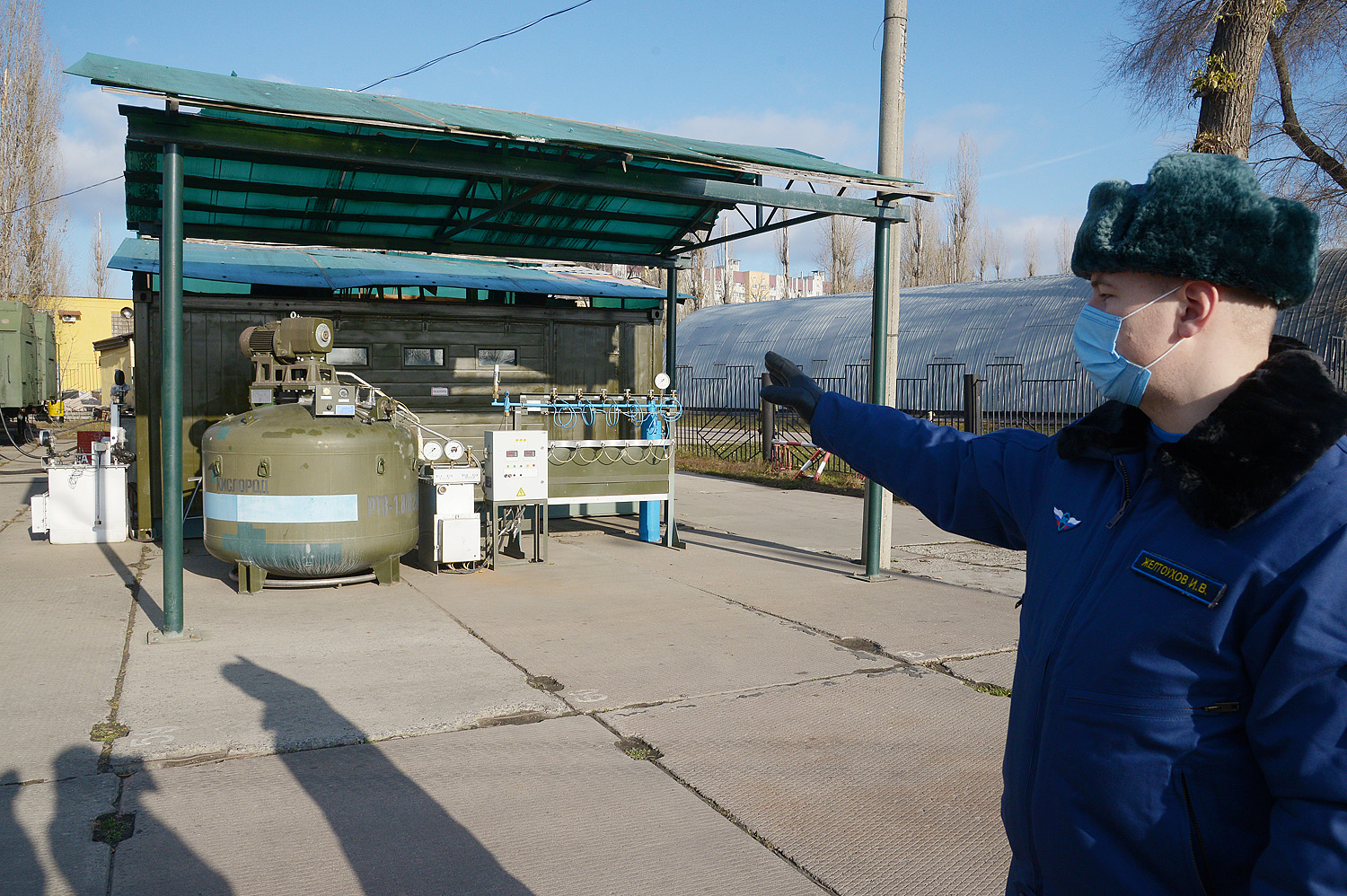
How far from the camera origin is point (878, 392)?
29.4ft

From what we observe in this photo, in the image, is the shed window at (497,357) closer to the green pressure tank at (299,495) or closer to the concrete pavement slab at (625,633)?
the concrete pavement slab at (625,633)

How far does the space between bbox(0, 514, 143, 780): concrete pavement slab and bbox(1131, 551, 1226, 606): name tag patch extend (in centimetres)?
490

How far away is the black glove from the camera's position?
8.04ft

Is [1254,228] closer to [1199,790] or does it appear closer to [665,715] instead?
[1199,790]

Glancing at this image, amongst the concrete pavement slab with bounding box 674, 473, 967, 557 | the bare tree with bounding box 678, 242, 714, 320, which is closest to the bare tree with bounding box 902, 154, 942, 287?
the bare tree with bounding box 678, 242, 714, 320

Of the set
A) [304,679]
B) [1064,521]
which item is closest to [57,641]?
[304,679]

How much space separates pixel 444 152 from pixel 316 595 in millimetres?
4116

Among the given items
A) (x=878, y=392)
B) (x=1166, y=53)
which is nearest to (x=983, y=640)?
(x=878, y=392)

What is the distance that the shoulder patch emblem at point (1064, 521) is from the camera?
5.94ft

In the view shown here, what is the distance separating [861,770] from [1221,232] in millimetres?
3611

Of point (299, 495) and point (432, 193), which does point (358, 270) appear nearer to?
point (432, 193)

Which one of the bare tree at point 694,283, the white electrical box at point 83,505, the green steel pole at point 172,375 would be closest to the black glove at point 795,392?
the green steel pole at point 172,375

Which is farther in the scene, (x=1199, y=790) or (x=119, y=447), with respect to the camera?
(x=119, y=447)

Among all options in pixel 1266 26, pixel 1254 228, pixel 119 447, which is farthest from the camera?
pixel 119 447
